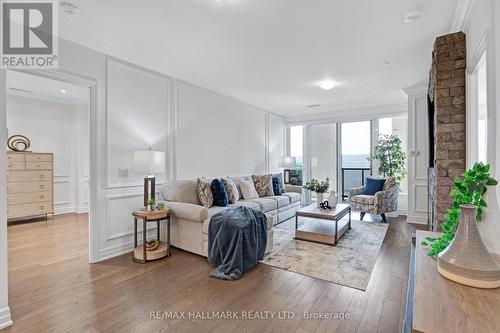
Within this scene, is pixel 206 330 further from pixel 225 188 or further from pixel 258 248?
pixel 225 188

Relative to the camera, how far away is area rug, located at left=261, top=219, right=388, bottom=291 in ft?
8.83

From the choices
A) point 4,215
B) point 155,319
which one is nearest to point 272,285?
point 155,319

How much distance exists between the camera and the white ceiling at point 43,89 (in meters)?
4.39

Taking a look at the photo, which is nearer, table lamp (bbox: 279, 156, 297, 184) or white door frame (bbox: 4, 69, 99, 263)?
white door frame (bbox: 4, 69, 99, 263)

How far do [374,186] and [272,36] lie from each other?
3.94 metres

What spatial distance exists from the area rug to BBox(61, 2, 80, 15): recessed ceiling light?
3372 mm

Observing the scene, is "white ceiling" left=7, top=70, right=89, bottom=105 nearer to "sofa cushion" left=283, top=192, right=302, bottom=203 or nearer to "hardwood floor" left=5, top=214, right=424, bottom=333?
"hardwood floor" left=5, top=214, right=424, bottom=333

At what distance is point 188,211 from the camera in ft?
10.5

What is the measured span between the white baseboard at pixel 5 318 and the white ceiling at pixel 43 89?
12.2ft

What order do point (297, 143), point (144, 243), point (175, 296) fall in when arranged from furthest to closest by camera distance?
1. point (297, 143)
2. point (144, 243)
3. point (175, 296)

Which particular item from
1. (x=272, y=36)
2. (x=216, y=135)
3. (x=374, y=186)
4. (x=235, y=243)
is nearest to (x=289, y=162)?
(x=374, y=186)

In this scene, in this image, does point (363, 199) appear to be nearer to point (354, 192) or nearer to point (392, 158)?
point (354, 192)

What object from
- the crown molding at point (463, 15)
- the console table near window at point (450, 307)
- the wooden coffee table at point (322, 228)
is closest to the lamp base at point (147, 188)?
the wooden coffee table at point (322, 228)

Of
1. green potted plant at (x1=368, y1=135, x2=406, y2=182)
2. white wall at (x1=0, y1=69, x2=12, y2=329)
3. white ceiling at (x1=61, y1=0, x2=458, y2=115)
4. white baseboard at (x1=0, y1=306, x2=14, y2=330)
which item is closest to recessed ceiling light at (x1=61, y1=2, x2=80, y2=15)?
white ceiling at (x1=61, y1=0, x2=458, y2=115)
